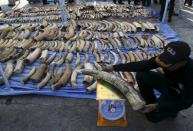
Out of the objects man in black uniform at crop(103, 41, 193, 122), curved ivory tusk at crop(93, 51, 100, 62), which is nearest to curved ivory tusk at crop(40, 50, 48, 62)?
curved ivory tusk at crop(93, 51, 100, 62)

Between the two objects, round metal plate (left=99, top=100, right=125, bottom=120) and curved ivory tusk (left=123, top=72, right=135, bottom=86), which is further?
curved ivory tusk (left=123, top=72, right=135, bottom=86)

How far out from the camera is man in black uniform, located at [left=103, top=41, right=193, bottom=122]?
3.14m

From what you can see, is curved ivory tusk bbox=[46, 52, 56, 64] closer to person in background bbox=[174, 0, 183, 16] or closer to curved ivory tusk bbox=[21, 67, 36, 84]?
curved ivory tusk bbox=[21, 67, 36, 84]

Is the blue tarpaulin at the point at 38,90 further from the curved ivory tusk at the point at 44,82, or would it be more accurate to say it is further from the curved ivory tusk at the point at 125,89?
the curved ivory tusk at the point at 125,89

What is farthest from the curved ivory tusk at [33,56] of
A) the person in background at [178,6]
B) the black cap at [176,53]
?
the person in background at [178,6]

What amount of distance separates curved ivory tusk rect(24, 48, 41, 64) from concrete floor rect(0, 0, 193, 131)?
1.35m

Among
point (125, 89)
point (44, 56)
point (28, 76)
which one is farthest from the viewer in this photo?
point (44, 56)

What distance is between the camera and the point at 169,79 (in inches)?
143

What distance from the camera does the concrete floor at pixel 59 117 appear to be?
13.0ft

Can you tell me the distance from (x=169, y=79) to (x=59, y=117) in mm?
1909

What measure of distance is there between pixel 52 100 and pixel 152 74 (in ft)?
6.43

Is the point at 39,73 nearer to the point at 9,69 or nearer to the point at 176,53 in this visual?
the point at 9,69

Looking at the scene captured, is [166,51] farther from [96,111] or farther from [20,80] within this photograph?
[20,80]

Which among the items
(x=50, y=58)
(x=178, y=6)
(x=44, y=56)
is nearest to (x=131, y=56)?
(x=50, y=58)
